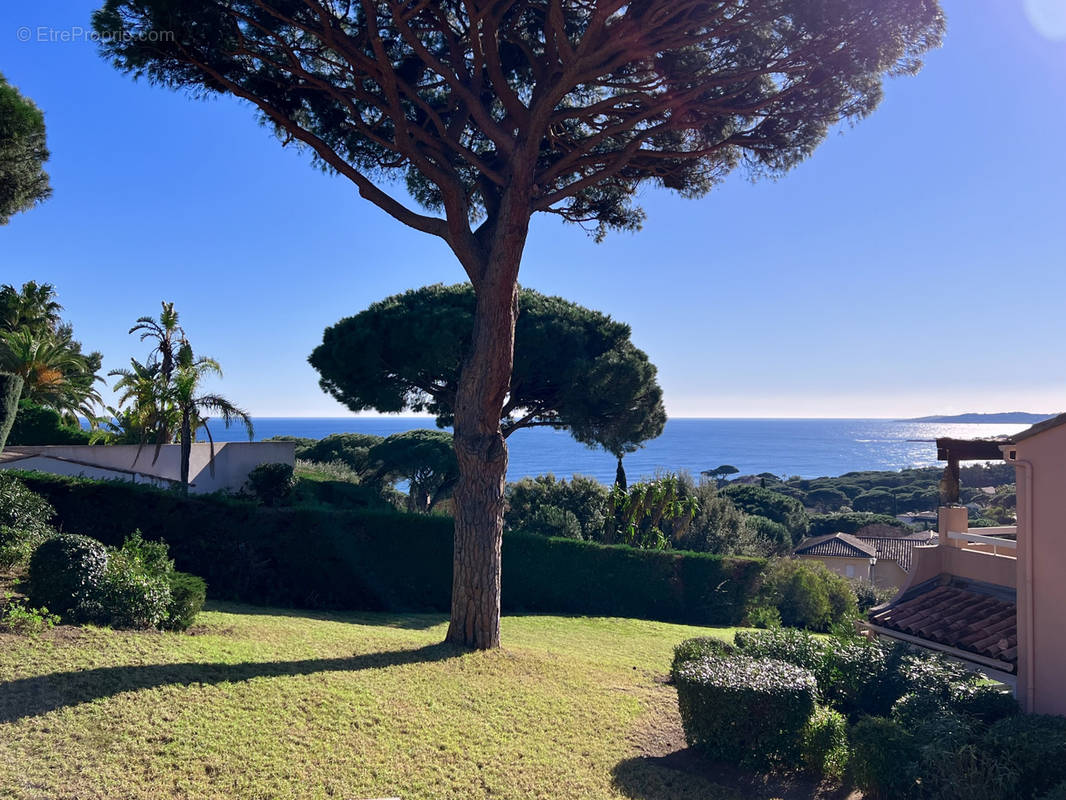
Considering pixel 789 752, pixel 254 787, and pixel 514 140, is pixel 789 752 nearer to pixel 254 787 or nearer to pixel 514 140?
pixel 254 787

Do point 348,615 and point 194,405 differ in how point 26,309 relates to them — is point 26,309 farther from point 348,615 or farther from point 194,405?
point 348,615

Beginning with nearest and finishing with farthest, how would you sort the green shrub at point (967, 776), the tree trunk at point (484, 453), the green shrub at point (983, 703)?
1. the green shrub at point (967, 776)
2. the green shrub at point (983, 703)
3. the tree trunk at point (484, 453)

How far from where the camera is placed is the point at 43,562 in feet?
23.9

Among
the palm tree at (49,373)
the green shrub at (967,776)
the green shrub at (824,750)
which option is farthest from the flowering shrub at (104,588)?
the palm tree at (49,373)

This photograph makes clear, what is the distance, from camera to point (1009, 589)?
7727mm

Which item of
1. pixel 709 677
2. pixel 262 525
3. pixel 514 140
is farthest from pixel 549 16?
pixel 262 525

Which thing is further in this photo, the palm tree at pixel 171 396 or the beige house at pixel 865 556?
the beige house at pixel 865 556

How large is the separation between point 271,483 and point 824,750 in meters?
15.3

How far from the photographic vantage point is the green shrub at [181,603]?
25.6 ft

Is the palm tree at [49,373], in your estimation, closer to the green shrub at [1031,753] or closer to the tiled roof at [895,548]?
the green shrub at [1031,753]

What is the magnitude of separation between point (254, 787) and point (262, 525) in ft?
29.3

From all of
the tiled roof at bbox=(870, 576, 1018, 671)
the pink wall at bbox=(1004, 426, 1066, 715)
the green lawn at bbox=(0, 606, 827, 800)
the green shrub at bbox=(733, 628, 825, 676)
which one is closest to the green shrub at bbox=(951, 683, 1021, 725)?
the pink wall at bbox=(1004, 426, 1066, 715)

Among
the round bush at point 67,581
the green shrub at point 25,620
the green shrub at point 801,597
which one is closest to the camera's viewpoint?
the green shrub at point 25,620

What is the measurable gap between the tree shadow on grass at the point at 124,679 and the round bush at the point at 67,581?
1.46 m
